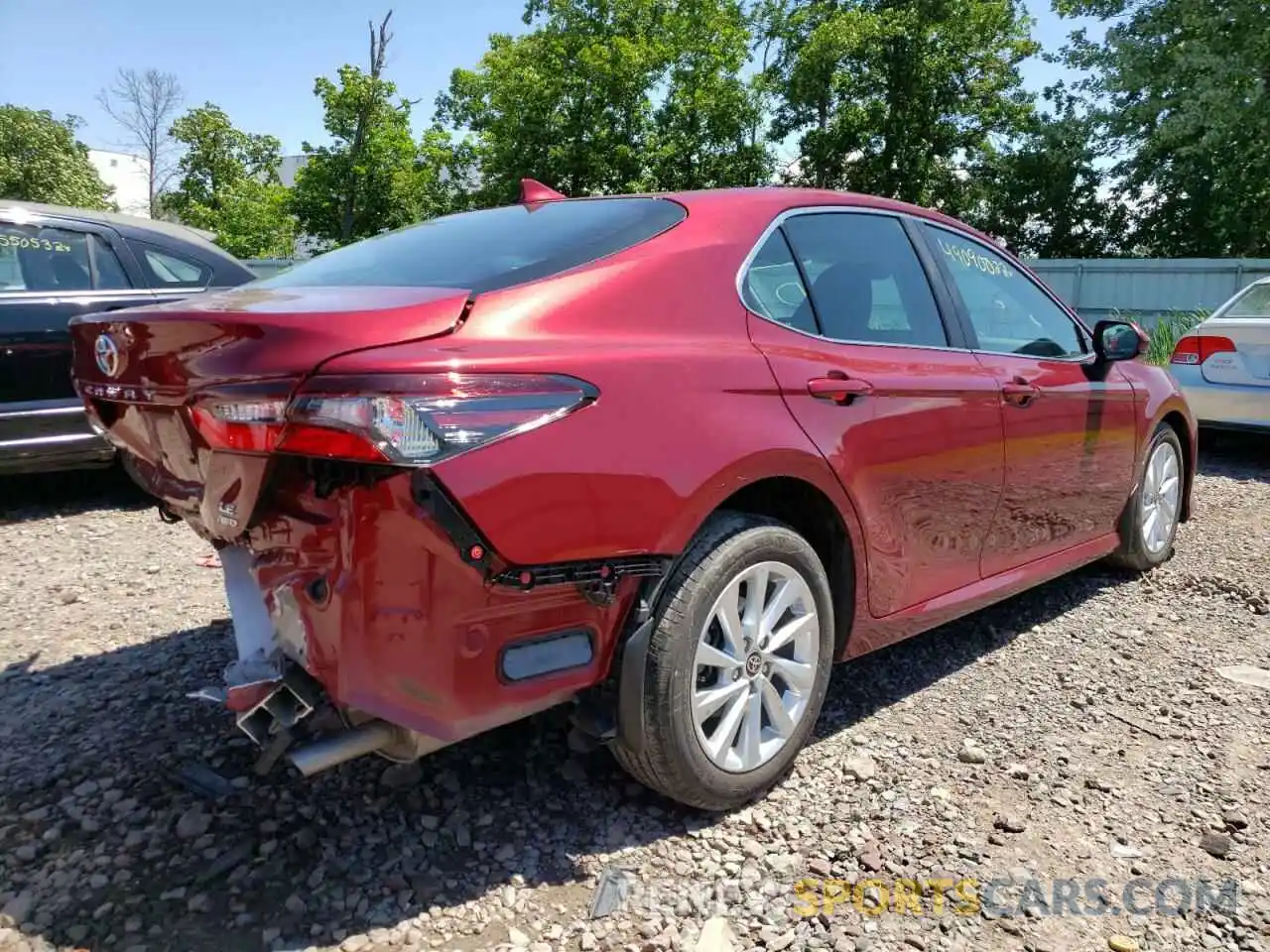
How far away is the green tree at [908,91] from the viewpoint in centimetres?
2519

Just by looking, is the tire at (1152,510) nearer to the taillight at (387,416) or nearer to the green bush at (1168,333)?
the taillight at (387,416)

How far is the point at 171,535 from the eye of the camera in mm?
5066

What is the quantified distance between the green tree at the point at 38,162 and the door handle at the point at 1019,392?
145 feet

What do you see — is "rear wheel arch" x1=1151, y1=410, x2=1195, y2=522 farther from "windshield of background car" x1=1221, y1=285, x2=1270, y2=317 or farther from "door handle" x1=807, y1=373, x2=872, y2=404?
"windshield of background car" x1=1221, y1=285, x2=1270, y2=317

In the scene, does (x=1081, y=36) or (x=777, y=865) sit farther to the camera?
(x=1081, y=36)

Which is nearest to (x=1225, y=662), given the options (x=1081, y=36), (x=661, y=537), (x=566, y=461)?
(x=661, y=537)

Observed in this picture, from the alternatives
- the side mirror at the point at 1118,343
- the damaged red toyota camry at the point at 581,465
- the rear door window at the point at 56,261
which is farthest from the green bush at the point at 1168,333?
the rear door window at the point at 56,261

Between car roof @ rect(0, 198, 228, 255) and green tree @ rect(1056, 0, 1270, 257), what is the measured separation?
62.4ft

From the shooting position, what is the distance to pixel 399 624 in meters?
1.97

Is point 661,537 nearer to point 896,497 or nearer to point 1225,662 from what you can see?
point 896,497

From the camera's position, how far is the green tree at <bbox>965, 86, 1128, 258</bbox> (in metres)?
23.8

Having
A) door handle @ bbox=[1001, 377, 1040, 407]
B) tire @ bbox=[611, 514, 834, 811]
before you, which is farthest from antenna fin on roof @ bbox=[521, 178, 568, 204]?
door handle @ bbox=[1001, 377, 1040, 407]

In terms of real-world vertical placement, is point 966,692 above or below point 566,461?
below

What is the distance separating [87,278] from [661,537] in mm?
4739
